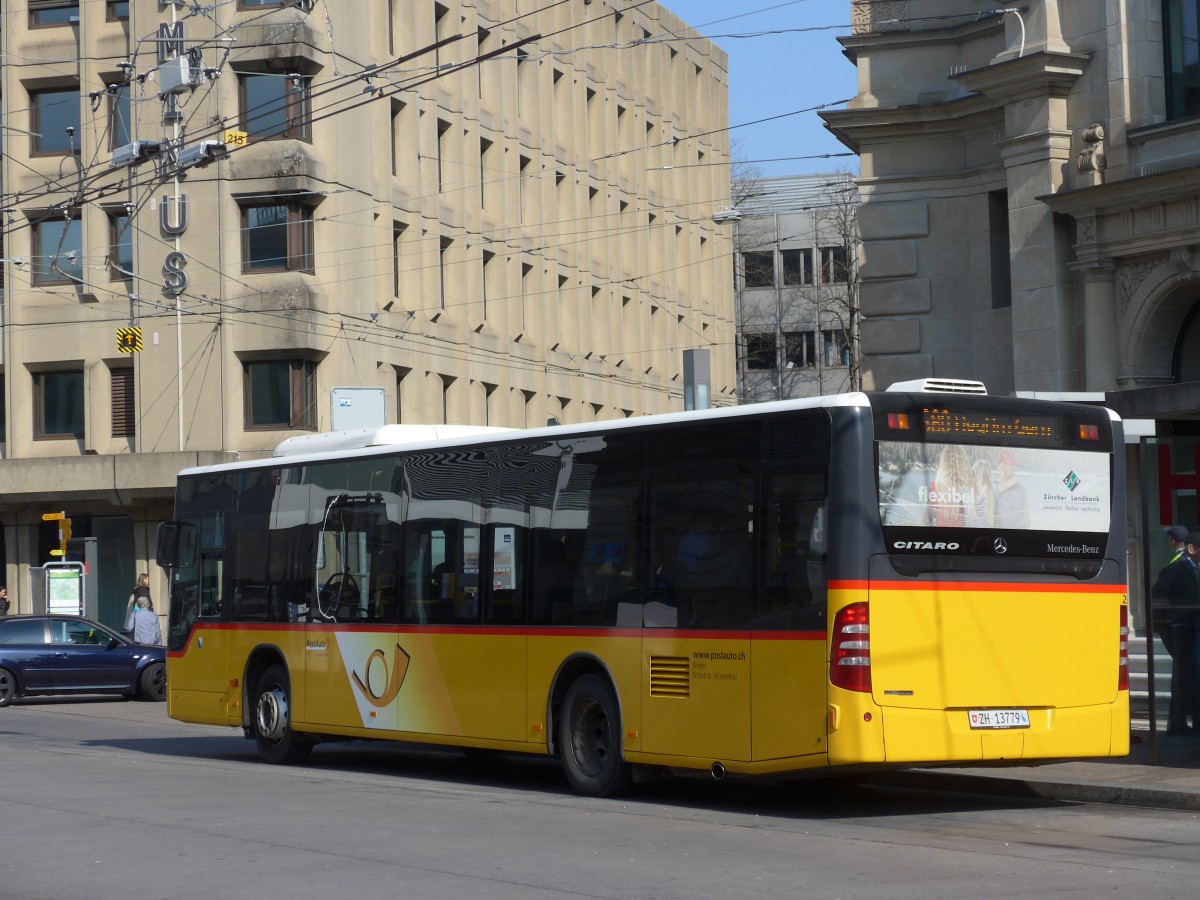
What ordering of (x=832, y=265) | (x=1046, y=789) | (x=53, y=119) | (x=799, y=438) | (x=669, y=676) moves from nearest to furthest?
(x=799, y=438) < (x=669, y=676) < (x=1046, y=789) < (x=53, y=119) < (x=832, y=265)

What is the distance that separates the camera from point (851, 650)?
1210 cm

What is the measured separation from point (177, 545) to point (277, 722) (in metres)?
2.59

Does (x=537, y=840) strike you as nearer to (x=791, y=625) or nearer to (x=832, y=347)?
(x=791, y=625)

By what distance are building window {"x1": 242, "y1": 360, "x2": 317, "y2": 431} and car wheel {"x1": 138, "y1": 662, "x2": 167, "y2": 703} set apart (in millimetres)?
13240

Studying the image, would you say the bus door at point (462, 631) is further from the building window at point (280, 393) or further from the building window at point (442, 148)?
the building window at point (442, 148)

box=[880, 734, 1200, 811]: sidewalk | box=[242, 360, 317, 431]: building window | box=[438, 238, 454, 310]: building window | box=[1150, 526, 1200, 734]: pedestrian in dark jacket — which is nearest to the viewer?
box=[880, 734, 1200, 811]: sidewalk

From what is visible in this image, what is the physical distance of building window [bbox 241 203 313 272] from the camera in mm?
44000

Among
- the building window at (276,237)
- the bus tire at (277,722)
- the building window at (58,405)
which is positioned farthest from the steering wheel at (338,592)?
the building window at (58,405)

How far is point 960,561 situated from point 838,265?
65.5 metres

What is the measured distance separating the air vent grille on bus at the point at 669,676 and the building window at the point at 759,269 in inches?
2763

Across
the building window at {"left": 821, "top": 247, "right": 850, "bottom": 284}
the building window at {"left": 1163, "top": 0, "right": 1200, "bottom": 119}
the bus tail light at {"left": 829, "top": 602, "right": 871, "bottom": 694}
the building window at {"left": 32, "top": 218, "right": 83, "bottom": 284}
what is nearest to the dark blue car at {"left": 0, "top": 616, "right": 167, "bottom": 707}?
the building window at {"left": 32, "top": 218, "right": 83, "bottom": 284}

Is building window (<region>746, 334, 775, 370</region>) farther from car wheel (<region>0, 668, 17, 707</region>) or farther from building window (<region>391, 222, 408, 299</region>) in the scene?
car wheel (<region>0, 668, 17, 707</region>)

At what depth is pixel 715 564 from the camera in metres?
13.1

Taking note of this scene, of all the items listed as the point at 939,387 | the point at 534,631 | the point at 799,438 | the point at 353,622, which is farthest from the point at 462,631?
the point at 939,387
